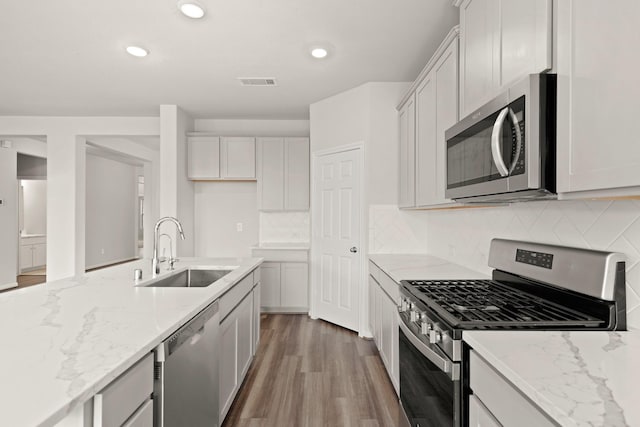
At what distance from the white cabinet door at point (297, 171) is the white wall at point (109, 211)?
17.1ft

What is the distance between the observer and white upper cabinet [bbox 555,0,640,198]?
0.90 m

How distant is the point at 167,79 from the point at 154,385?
11.2ft

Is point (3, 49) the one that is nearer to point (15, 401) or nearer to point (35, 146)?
point (15, 401)

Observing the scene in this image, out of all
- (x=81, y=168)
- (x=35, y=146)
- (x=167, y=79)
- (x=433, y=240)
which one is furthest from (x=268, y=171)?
(x=35, y=146)

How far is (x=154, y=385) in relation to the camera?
49.2 inches

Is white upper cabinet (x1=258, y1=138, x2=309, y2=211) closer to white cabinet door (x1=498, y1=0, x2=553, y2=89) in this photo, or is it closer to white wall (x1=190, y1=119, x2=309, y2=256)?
white wall (x1=190, y1=119, x2=309, y2=256)

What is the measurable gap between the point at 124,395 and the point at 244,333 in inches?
64.4

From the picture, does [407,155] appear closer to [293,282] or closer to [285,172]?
[285,172]

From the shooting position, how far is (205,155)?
4.94m

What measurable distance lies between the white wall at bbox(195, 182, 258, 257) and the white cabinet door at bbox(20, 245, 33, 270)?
523cm

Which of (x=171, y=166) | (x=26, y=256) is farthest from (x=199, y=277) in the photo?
(x=26, y=256)

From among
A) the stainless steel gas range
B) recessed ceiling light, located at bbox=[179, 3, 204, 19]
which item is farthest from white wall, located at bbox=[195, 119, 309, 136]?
the stainless steel gas range

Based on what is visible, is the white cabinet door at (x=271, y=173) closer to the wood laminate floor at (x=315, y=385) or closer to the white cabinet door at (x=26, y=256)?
the wood laminate floor at (x=315, y=385)

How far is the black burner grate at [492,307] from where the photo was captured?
1.23 m
